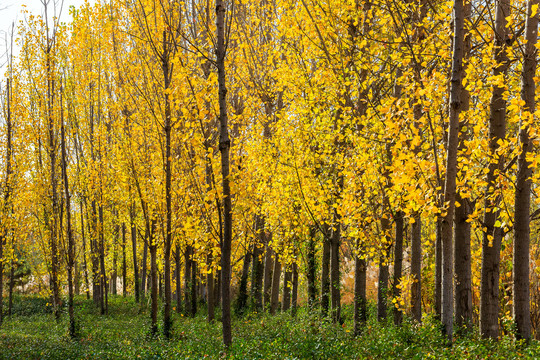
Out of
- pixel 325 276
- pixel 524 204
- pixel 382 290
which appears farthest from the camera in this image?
pixel 325 276

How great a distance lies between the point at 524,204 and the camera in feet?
17.1

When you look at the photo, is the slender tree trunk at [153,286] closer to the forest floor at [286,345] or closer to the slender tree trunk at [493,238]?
the forest floor at [286,345]

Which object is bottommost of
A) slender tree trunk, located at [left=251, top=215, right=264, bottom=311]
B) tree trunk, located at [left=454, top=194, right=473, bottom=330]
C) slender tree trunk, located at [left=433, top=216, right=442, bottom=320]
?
slender tree trunk, located at [left=251, top=215, right=264, bottom=311]

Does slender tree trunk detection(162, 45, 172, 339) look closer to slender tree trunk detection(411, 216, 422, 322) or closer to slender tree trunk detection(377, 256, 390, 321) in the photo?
slender tree trunk detection(377, 256, 390, 321)

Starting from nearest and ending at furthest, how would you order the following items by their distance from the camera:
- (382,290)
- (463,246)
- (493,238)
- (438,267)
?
(463,246) < (493,238) < (382,290) < (438,267)

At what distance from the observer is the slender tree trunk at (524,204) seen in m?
5.02

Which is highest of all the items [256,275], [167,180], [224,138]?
[224,138]

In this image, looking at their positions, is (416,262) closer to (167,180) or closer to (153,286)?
(167,180)

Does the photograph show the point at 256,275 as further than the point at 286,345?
Yes

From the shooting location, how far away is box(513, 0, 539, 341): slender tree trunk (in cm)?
502

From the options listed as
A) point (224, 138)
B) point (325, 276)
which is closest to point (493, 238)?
point (224, 138)

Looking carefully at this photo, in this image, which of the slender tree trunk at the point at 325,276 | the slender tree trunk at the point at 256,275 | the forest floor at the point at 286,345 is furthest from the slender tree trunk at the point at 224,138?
the slender tree trunk at the point at 256,275

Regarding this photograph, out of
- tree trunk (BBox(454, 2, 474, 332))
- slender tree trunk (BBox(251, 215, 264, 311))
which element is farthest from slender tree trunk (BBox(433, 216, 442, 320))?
slender tree trunk (BBox(251, 215, 264, 311))

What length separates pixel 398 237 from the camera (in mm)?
6887
